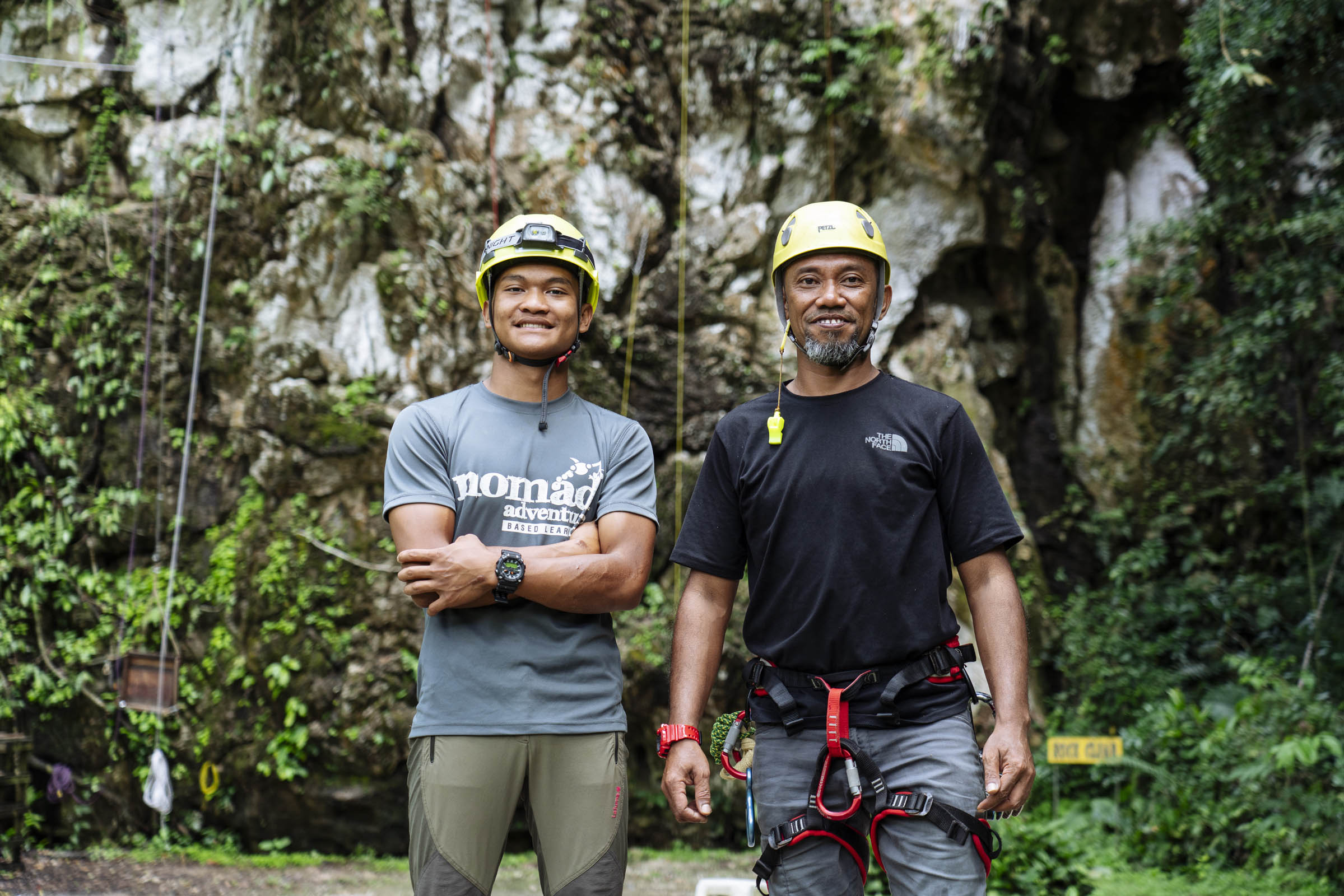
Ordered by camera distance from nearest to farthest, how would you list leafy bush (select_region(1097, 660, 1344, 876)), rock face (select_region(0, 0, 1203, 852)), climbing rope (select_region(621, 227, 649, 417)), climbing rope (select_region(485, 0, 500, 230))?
leafy bush (select_region(1097, 660, 1344, 876))
rock face (select_region(0, 0, 1203, 852))
climbing rope (select_region(621, 227, 649, 417))
climbing rope (select_region(485, 0, 500, 230))

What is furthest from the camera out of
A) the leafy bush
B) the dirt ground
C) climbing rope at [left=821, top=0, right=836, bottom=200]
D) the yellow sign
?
climbing rope at [left=821, top=0, right=836, bottom=200]

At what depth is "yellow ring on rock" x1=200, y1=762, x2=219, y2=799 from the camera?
Answer: 567cm

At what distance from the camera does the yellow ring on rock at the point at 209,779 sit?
567 cm

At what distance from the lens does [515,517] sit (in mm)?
2285

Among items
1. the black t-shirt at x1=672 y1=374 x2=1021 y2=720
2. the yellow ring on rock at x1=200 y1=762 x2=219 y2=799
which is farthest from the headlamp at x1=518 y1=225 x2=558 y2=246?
the yellow ring on rock at x1=200 y1=762 x2=219 y2=799

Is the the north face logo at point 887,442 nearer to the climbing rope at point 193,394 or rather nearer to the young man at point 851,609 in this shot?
the young man at point 851,609

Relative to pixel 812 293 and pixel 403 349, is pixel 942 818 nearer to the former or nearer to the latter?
pixel 812 293

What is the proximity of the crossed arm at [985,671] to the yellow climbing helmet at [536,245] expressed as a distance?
912 millimetres

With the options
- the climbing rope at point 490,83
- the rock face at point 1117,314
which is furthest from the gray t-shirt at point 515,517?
the rock face at point 1117,314

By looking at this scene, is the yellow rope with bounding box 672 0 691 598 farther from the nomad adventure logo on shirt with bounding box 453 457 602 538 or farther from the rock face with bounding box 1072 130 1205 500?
the nomad adventure logo on shirt with bounding box 453 457 602 538

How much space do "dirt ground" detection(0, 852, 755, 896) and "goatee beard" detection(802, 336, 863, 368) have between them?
3.91m

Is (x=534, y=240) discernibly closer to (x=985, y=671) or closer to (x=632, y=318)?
(x=985, y=671)

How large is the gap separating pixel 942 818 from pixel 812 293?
127 centimetres

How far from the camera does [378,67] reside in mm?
6887
